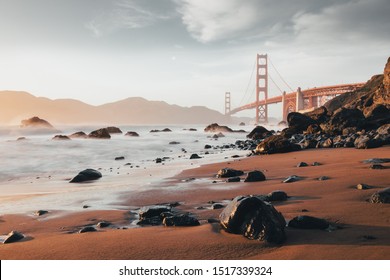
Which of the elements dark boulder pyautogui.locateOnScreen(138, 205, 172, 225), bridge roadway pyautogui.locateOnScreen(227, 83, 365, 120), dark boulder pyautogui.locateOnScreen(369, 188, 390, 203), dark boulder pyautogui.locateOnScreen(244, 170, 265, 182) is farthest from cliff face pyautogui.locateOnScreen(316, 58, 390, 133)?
dark boulder pyautogui.locateOnScreen(138, 205, 172, 225)

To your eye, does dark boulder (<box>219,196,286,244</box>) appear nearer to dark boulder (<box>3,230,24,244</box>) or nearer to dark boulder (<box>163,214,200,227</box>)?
dark boulder (<box>163,214,200,227</box>)

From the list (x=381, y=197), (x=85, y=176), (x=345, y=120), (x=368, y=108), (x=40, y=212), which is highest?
(x=368, y=108)

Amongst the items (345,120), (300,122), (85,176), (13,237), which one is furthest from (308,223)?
(300,122)

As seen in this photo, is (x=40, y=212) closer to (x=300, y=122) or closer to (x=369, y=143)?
(x=369, y=143)

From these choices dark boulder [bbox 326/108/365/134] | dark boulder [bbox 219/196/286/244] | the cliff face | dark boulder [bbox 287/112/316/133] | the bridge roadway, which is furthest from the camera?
the bridge roadway

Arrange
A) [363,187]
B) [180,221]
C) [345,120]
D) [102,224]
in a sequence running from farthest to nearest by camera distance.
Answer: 1. [345,120]
2. [363,187]
3. [102,224]
4. [180,221]

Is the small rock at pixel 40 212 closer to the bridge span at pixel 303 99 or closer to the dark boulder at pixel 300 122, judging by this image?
the dark boulder at pixel 300 122

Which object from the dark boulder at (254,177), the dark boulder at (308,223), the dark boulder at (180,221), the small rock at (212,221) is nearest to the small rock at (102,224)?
the dark boulder at (180,221)
